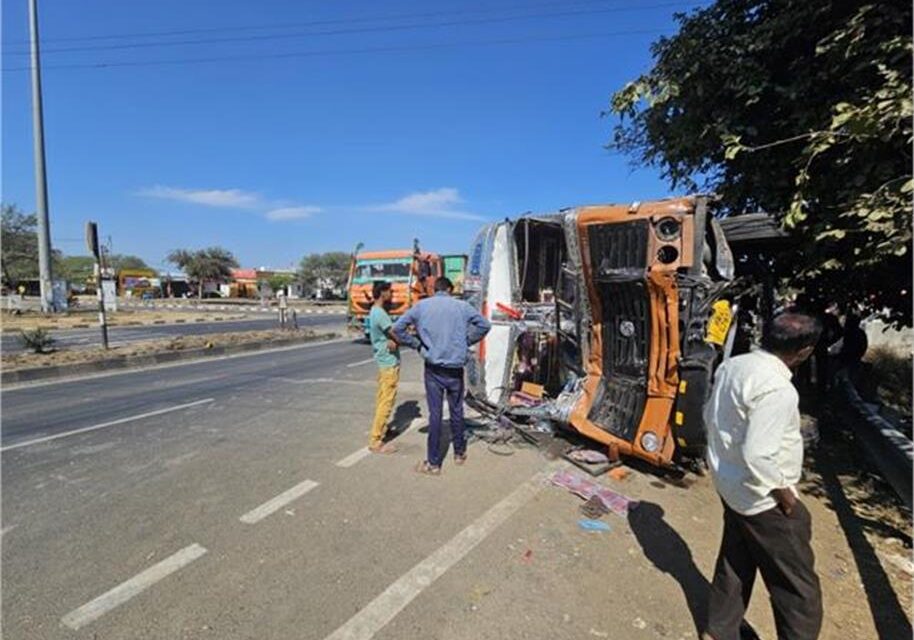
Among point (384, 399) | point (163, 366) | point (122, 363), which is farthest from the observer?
point (163, 366)

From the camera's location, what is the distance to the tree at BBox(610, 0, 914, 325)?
370 centimetres

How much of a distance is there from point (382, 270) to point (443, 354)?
38.8ft

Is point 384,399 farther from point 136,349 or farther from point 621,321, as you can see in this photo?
point 136,349

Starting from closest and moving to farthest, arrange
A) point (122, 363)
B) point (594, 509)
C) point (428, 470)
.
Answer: point (594, 509) → point (428, 470) → point (122, 363)

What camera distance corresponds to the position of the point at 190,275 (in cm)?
7469

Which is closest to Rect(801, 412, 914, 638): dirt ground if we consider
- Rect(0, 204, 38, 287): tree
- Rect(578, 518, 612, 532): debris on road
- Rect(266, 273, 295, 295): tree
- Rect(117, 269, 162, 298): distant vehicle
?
Rect(578, 518, 612, 532): debris on road

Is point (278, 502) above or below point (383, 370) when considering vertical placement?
below

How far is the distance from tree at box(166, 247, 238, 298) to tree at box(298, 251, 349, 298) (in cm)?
1233

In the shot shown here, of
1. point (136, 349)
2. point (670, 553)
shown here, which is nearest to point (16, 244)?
point (136, 349)

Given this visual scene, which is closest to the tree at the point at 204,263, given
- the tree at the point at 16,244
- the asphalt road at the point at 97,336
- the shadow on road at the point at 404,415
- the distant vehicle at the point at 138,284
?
the distant vehicle at the point at 138,284

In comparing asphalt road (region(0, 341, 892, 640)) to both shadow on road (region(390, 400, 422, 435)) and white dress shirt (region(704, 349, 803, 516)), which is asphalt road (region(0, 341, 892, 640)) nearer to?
shadow on road (region(390, 400, 422, 435))

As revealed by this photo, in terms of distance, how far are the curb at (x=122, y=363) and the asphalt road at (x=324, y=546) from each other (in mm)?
5129

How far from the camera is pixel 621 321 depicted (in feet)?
Answer: 17.3

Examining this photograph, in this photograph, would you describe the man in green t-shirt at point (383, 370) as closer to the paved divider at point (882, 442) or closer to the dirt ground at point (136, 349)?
the paved divider at point (882, 442)
